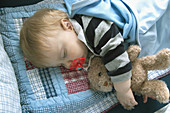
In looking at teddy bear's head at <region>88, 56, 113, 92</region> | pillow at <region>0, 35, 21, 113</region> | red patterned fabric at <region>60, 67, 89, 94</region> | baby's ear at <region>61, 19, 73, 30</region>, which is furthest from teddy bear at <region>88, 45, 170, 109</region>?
pillow at <region>0, 35, 21, 113</region>

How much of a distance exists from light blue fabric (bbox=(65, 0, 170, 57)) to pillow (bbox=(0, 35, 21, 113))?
0.43 m

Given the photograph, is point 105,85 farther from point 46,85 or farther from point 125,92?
point 46,85

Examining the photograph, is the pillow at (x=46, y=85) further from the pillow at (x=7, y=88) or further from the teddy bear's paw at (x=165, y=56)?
the teddy bear's paw at (x=165, y=56)

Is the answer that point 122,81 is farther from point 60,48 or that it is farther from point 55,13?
point 55,13

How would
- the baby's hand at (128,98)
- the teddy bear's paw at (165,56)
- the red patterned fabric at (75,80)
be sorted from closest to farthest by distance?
the teddy bear's paw at (165,56)
the baby's hand at (128,98)
the red patterned fabric at (75,80)

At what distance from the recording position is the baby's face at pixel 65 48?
0.90m

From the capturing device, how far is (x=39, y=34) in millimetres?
884

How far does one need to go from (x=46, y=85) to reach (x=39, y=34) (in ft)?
1.01

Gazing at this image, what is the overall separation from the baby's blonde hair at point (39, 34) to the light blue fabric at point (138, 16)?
0.44 feet

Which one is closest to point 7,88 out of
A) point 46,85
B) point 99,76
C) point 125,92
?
point 46,85

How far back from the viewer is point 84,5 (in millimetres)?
949

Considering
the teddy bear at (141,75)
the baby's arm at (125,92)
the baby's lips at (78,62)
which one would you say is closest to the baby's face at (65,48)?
the baby's lips at (78,62)

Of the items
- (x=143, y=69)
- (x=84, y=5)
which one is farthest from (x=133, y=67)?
(x=84, y=5)

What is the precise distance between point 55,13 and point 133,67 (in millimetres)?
496
